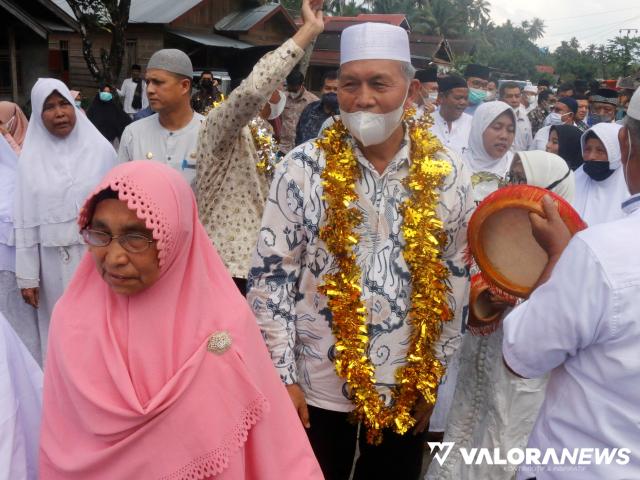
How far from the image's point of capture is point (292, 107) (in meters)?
8.96

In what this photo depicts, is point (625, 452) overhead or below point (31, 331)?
overhead

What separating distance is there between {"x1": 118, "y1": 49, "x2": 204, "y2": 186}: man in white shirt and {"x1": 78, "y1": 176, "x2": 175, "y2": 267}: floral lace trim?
2114 millimetres

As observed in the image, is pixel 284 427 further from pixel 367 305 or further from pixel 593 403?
pixel 593 403

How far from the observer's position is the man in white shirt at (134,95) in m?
14.7

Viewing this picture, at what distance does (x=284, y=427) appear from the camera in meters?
2.18

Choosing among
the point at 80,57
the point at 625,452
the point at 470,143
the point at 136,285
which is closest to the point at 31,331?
the point at 136,285

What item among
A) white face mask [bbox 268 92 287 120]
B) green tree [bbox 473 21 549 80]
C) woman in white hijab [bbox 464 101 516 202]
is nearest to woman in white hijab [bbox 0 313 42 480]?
woman in white hijab [bbox 464 101 516 202]

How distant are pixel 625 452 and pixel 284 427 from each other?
108 cm

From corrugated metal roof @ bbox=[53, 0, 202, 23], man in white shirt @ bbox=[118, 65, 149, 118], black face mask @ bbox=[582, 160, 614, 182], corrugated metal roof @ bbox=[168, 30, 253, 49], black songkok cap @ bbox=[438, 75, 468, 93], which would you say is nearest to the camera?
black face mask @ bbox=[582, 160, 614, 182]

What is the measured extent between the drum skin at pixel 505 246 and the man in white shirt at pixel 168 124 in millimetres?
2169

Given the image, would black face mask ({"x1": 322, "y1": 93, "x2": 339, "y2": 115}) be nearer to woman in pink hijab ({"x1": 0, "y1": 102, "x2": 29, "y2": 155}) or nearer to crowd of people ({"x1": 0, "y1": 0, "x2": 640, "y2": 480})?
crowd of people ({"x1": 0, "y1": 0, "x2": 640, "y2": 480})

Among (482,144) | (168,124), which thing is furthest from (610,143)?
(168,124)

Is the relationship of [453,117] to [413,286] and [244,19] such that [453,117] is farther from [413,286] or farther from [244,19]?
[244,19]

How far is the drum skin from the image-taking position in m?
2.58
